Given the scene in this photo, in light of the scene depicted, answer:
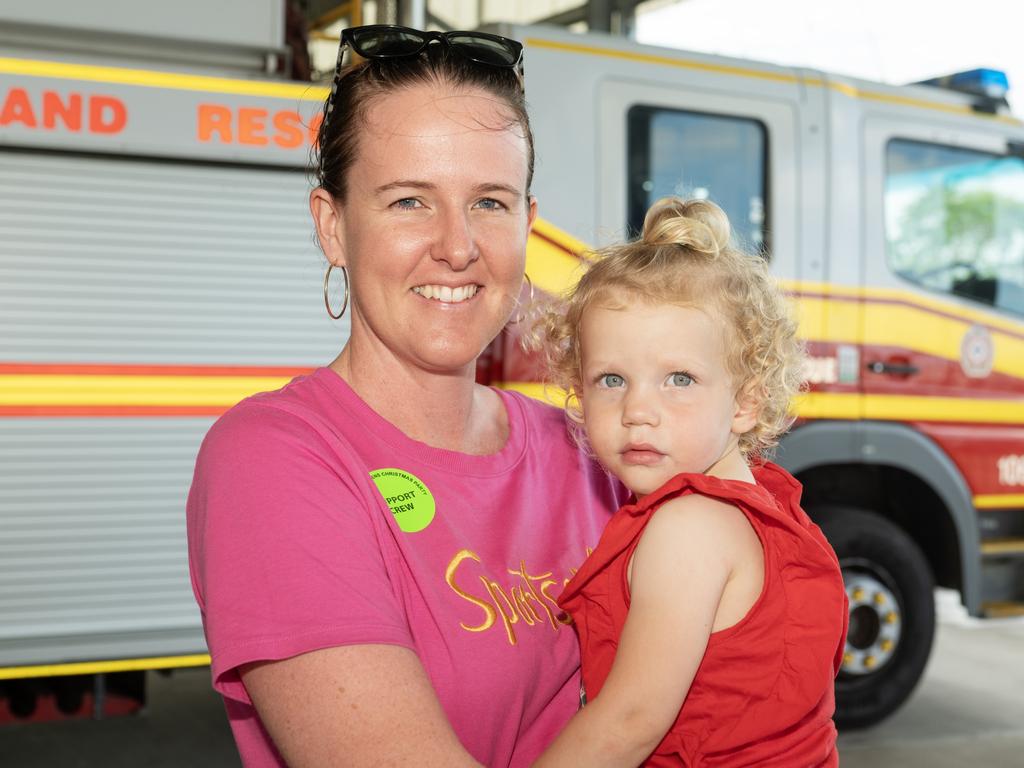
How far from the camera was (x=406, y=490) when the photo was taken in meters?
1.55

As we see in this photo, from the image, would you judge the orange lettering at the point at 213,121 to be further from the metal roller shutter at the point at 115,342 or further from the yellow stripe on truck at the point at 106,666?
the yellow stripe on truck at the point at 106,666

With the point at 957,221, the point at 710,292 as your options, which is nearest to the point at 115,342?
the point at 710,292

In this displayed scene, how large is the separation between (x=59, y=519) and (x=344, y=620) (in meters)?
2.79

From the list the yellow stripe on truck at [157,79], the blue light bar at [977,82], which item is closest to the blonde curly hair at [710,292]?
the yellow stripe on truck at [157,79]

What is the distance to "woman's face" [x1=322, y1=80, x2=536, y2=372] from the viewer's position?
157 cm

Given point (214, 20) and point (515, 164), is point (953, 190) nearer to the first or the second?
point (214, 20)

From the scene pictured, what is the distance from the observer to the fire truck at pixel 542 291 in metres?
3.71

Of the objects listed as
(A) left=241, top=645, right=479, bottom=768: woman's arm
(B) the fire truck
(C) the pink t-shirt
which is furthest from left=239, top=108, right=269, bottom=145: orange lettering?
(A) left=241, top=645, right=479, bottom=768: woman's arm

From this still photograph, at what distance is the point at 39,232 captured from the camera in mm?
3711

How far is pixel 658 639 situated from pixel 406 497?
370mm

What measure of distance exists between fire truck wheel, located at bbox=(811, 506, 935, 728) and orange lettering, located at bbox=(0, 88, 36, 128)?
334cm

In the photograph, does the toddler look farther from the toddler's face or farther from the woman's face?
the woman's face

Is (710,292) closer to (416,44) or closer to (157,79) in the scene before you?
(416,44)

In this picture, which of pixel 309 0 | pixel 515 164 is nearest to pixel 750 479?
pixel 515 164
